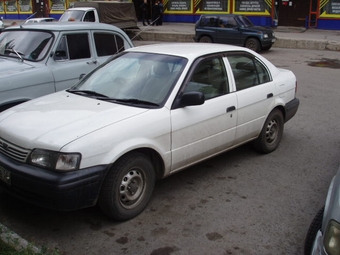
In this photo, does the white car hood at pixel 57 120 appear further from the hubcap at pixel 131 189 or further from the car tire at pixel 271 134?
the car tire at pixel 271 134

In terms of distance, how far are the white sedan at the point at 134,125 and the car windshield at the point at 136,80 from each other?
1cm

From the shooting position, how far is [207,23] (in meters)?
18.3

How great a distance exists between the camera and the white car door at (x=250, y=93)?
500 cm

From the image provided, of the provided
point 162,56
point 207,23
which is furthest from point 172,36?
point 162,56

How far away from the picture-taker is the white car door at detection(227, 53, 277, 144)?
5.00 metres

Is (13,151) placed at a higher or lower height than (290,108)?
higher

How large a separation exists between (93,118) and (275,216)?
80.5 inches

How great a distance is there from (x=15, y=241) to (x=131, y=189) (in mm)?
1130

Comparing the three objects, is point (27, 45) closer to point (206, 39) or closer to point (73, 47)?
point (73, 47)

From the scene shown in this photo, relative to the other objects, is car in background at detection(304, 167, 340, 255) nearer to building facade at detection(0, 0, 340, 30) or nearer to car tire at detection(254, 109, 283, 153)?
car tire at detection(254, 109, 283, 153)

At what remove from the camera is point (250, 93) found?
16.8ft

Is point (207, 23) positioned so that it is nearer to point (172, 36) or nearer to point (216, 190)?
point (172, 36)

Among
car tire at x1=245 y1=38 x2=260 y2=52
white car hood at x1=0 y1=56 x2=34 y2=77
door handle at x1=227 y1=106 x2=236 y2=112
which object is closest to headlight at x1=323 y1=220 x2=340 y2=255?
door handle at x1=227 y1=106 x2=236 y2=112

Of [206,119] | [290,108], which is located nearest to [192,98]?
[206,119]
